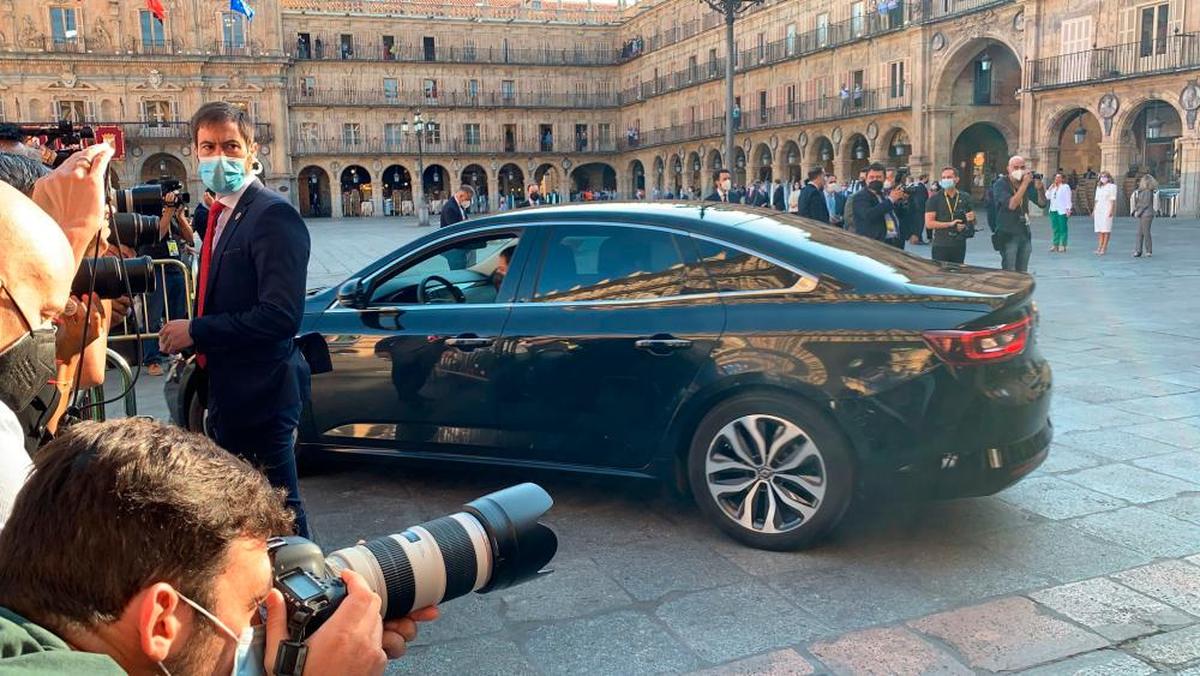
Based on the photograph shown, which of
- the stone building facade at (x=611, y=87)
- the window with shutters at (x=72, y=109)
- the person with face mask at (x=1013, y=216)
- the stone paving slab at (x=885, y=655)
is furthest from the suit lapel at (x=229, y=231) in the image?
the window with shutters at (x=72, y=109)

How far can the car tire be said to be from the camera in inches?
148

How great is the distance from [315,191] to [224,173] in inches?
2366

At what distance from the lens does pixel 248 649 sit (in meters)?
1.25

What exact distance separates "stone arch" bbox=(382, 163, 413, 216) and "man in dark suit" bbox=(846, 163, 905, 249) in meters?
51.7

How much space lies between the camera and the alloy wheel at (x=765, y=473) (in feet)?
12.5

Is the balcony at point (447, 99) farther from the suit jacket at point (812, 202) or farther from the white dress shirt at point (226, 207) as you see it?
the white dress shirt at point (226, 207)

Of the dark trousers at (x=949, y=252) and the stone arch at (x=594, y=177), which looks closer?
the dark trousers at (x=949, y=252)

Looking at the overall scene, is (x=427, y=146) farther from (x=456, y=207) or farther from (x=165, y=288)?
(x=165, y=288)

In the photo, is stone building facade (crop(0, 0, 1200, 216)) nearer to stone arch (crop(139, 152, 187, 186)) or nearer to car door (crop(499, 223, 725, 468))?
stone arch (crop(139, 152, 187, 186))

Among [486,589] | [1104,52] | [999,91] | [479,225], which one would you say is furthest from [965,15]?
[486,589]

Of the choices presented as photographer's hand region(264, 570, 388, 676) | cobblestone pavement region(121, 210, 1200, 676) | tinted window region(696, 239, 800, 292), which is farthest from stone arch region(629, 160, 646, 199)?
photographer's hand region(264, 570, 388, 676)

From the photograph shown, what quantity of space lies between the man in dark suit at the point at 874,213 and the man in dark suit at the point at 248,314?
8242mm

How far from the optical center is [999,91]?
35.5 m

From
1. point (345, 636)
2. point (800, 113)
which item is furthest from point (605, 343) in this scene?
point (800, 113)
